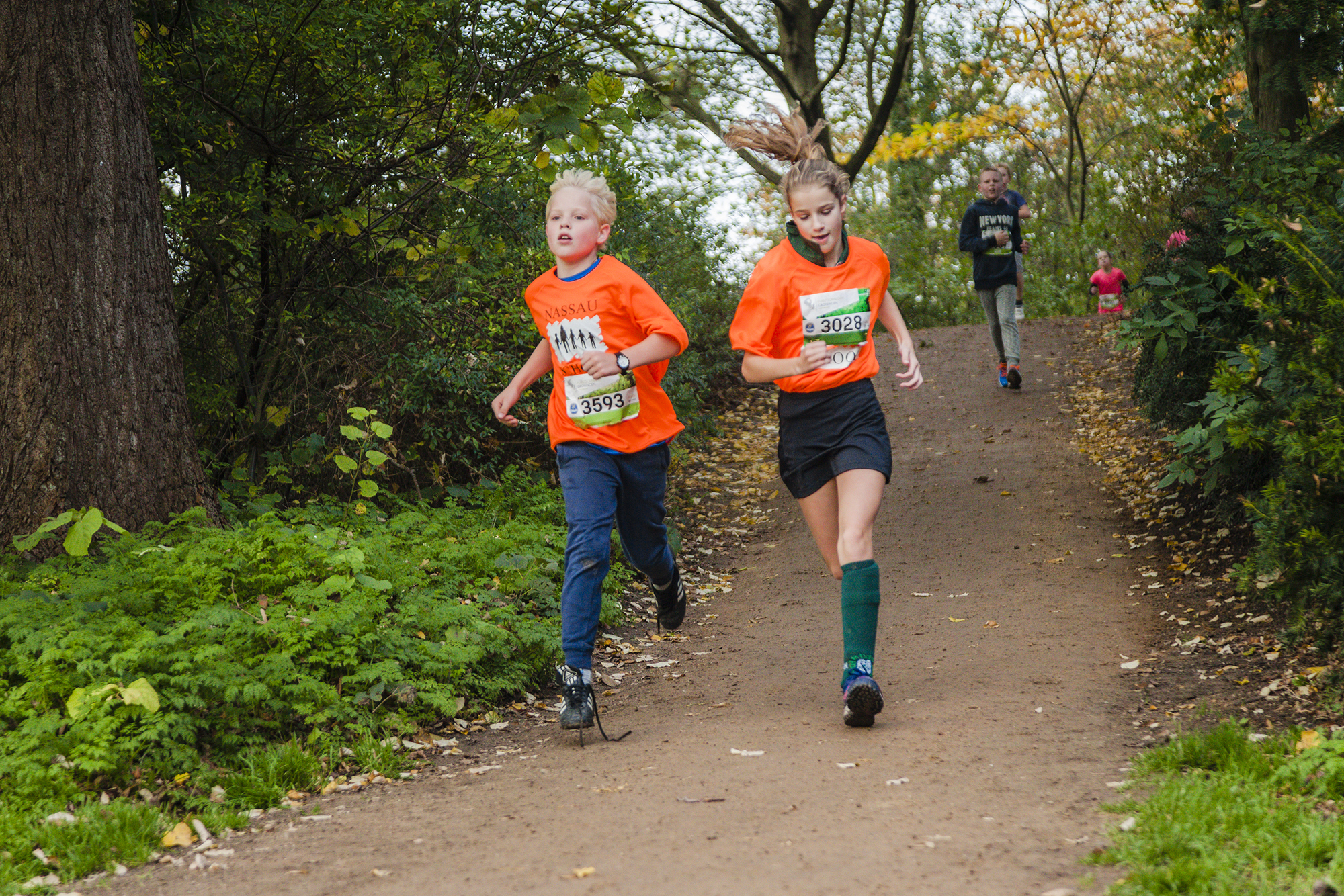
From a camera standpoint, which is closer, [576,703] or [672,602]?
[576,703]

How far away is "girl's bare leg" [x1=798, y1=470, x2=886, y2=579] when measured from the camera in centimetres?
432

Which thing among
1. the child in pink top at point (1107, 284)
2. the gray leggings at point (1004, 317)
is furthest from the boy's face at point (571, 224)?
the child in pink top at point (1107, 284)

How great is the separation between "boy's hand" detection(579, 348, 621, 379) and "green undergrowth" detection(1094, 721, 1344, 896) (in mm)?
2366

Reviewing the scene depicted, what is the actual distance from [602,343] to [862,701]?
1791 mm

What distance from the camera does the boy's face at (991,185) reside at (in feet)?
35.0

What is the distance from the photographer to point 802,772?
373cm

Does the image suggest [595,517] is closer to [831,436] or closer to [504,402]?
[504,402]

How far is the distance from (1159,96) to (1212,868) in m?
23.2

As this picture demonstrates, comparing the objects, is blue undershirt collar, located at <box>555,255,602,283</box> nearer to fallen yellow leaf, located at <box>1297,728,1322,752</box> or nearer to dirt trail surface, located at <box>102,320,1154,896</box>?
dirt trail surface, located at <box>102,320,1154,896</box>

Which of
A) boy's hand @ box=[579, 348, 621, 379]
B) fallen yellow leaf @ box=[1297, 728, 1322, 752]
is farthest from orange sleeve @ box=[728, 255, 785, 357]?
fallen yellow leaf @ box=[1297, 728, 1322, 752]

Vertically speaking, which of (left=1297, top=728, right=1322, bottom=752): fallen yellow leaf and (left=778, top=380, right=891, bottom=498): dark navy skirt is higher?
(left=778, top=380, right=891, bottom=498): dark navy skirt

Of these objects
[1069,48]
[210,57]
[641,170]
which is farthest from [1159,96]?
[210,57]

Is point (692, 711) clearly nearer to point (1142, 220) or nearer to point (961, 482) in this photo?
point (961, 482)

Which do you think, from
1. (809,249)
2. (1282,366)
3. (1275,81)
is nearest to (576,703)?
(809,249)
